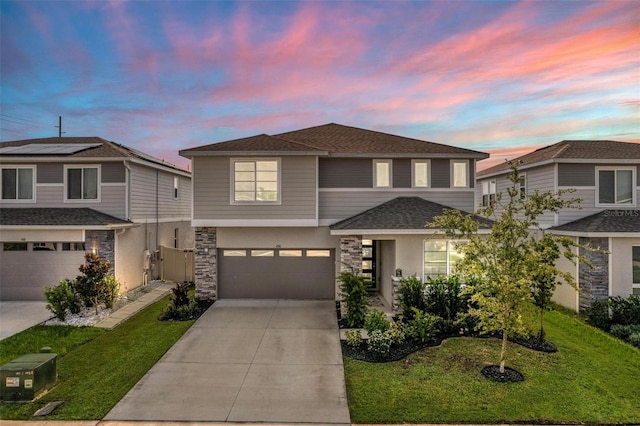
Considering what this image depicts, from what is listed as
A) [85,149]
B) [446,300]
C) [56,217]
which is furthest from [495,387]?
[85,149]

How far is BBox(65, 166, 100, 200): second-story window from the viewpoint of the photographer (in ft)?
45.1

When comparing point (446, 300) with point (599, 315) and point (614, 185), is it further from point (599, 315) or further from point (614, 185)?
point (614, 185)

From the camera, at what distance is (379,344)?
8.04 metres

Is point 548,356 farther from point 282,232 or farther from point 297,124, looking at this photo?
point 297,124

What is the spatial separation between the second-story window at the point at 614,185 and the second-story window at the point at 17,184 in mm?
22862

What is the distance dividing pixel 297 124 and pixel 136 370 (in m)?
16.6

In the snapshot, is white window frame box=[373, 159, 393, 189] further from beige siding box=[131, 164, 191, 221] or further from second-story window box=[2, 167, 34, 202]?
second-story window box=[2, 167, 34, 202]

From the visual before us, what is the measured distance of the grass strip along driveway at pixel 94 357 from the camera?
5943 mm

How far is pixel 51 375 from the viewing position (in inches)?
261

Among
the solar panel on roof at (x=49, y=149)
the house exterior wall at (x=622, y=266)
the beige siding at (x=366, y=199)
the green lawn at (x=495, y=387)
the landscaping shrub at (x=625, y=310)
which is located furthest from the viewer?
the solar panel on roof at (x=49, y=149)

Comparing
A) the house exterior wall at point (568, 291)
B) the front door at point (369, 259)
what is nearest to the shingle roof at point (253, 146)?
the front door at point (369, 259)

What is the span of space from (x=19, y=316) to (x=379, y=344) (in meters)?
11.7

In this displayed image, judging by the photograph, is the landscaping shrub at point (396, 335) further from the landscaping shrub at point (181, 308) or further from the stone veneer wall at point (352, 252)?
the landscaping shrub at point (181, 308)

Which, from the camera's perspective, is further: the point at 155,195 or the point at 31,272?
the point at 155,195
